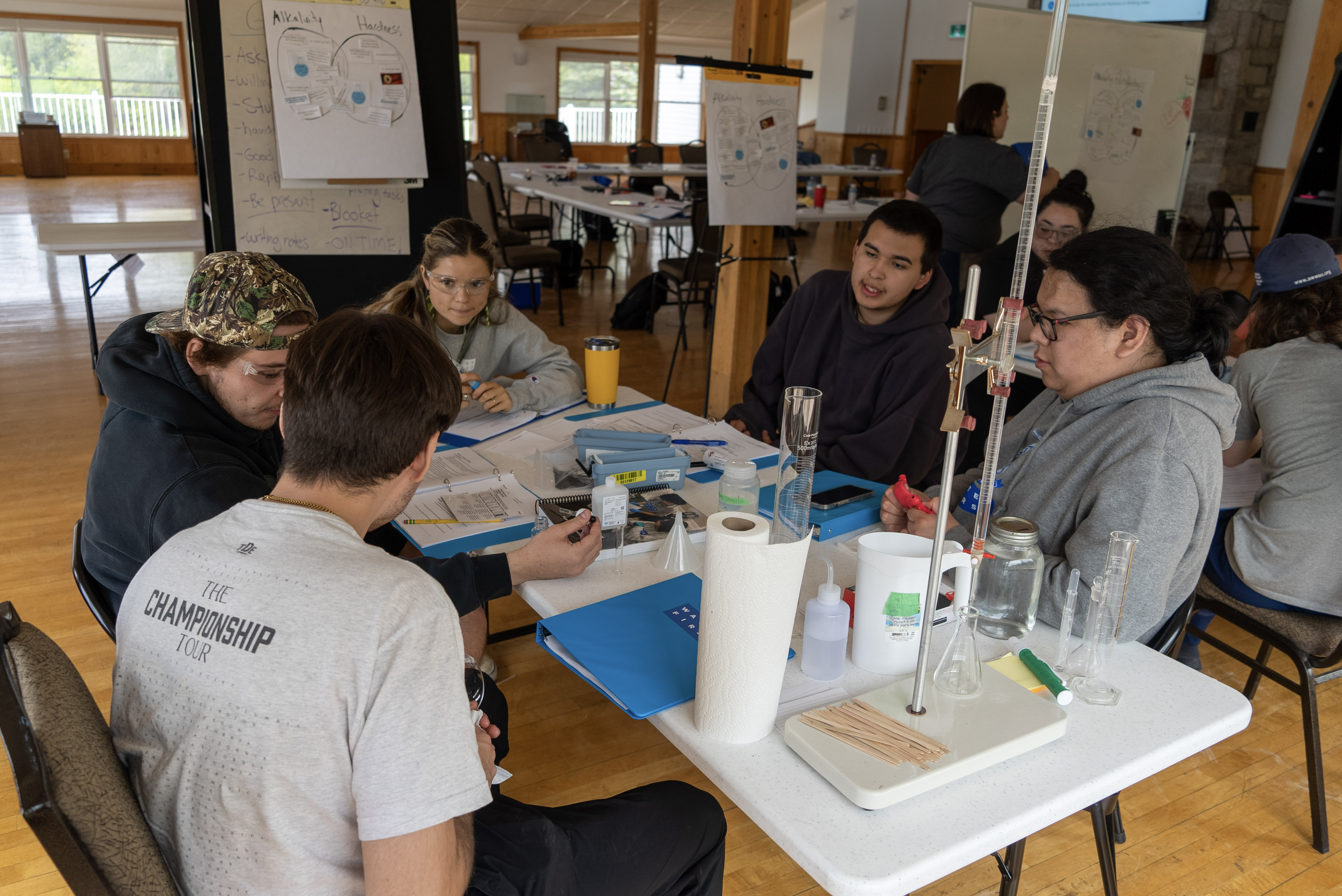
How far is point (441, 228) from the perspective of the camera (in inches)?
91.4

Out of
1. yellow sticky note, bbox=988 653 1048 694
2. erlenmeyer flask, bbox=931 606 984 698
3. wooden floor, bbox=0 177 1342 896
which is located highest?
erlenmeyer flask, bbox=931 606 984 698

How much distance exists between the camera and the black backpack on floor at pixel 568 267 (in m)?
7.27

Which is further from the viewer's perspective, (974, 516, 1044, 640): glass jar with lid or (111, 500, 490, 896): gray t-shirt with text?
(974, 516, 1044, 640): glass jar with lid

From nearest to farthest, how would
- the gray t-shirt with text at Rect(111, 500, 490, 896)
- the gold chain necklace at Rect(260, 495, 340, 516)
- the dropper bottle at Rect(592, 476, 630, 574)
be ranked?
the gray t-shirt with text at Rect(111, 500, 490, 896), the gold chain necklace at Rect(260, 495, 340, 516), the dropper bottle at Rect(592, 476, 630, 574)

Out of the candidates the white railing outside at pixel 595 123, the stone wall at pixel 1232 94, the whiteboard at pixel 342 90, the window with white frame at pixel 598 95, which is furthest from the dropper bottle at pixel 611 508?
the white railing outside at pixel 595 123

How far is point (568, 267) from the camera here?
742 centimetres

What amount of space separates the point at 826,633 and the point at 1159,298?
82cm

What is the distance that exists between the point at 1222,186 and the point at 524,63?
11755 mm

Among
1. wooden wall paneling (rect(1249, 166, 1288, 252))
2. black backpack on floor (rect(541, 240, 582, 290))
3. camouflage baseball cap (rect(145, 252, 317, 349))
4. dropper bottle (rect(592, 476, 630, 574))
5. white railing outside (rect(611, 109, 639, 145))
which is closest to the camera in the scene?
camouflage baseball cap (rect(145, 252, 317, 349))

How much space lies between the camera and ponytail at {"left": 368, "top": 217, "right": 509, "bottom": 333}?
7.55 ft

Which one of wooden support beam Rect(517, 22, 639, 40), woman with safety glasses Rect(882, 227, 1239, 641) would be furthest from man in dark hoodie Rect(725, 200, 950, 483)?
wooden support beam Rect(517, 22, 639, 40)

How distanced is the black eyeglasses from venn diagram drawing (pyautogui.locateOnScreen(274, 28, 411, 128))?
269 cm

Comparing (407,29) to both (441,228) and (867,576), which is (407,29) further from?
(867,576)

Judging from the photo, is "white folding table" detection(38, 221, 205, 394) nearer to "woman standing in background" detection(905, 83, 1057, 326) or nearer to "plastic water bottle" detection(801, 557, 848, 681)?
"woman standing in background" detection(905, 83, 1057, 326)
